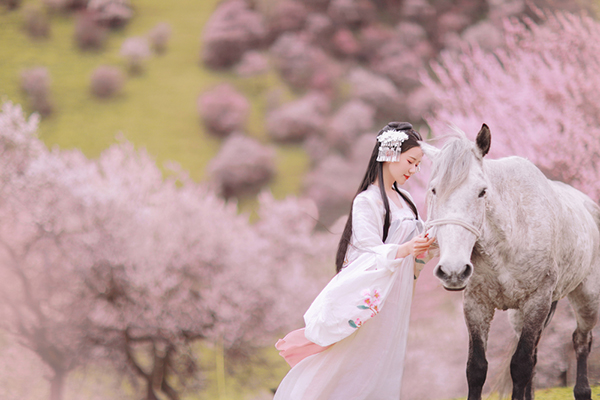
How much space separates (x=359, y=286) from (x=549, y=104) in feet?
11.0

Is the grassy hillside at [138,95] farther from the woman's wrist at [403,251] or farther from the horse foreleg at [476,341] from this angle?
the woman's wrist at [403,251]

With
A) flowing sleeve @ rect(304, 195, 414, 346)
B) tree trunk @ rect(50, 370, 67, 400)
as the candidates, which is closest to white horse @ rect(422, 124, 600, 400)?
flowing sleeve @ rect(304, 195, 414, 346)

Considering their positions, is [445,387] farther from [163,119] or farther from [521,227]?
[163,119]

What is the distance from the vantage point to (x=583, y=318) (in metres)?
2.60

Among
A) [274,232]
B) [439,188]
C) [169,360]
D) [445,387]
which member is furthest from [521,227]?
[169,360]

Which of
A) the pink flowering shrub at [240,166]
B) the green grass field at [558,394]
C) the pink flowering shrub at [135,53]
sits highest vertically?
the pink flowering shrub at [135,53]

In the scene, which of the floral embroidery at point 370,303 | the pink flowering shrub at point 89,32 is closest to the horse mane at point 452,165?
the floral embroidery at point 370,303

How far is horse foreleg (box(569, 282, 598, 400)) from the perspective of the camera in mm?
2519

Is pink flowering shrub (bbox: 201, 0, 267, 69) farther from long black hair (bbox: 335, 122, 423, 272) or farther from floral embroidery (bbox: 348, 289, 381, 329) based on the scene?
floral embroidery (bbox: 348, 289, 381, 329)

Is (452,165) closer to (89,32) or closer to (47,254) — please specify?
(47,254)

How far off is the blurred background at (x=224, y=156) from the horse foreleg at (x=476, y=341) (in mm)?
2234

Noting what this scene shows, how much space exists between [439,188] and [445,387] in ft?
12.7

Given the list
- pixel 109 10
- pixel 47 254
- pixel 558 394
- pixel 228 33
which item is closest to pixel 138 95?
pixel 109 10

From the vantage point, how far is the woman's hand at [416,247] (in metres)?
1.55
